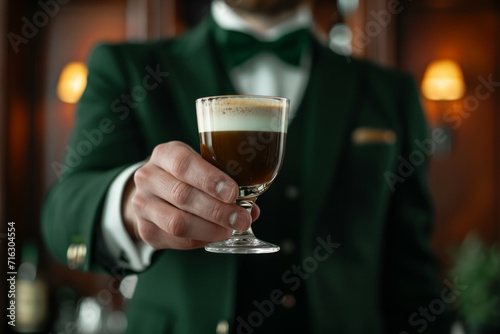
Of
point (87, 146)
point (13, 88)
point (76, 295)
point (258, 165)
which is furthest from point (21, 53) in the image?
point (258, 165)

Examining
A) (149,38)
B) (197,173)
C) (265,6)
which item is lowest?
(197,173)

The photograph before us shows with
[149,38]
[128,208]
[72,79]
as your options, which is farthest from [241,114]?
[72,79]

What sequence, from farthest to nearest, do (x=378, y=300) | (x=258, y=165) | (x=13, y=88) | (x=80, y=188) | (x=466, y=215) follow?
1. (x=466, y=215)
2. (x=13, y=88)
3. (x=378, y=300)
4. (x=80, y=188)
5. (x=258, y=165)

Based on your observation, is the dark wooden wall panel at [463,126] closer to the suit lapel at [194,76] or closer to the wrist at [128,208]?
the suit lapel at [194,76]

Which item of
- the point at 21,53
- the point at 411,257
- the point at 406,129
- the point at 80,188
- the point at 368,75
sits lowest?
the point at 411,257

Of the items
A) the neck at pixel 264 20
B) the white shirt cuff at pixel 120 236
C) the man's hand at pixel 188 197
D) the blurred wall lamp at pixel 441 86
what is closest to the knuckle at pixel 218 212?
the man's hand at pixel 188 197

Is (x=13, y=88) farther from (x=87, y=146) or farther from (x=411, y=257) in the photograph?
(x=411, y=257)

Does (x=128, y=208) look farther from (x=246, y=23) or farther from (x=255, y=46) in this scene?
(x=246, y=23)
